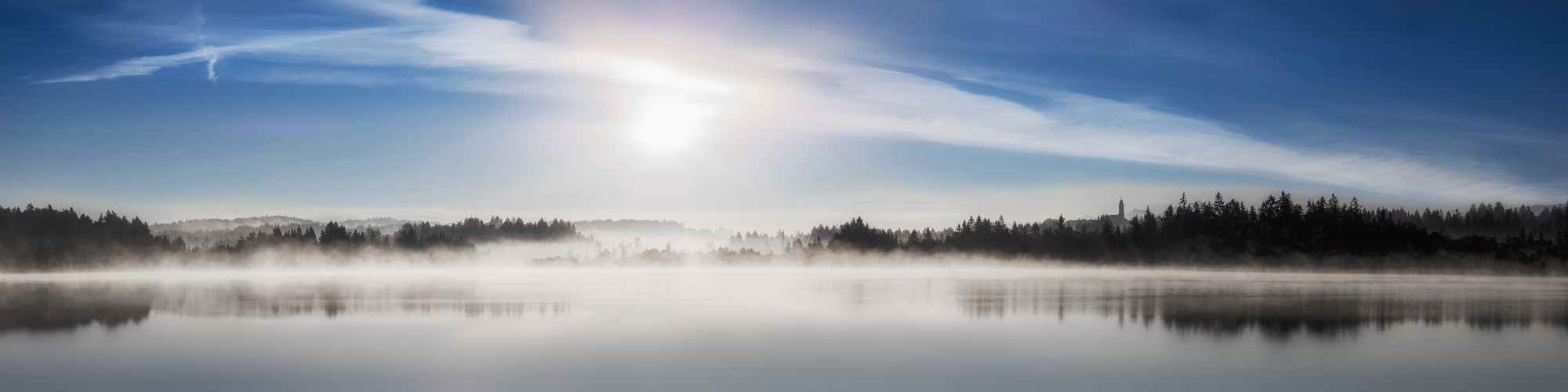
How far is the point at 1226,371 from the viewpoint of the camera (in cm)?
2119

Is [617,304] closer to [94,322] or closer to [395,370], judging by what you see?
[94,322]

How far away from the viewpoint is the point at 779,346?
86.7ft

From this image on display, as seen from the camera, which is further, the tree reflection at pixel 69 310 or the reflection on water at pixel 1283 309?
the tree reflection at pixel 69 310

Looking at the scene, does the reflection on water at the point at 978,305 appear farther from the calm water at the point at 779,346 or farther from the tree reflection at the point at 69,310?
the calm water at the point at 779,346

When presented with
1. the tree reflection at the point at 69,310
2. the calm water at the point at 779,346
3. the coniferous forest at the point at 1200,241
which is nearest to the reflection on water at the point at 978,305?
the tree reflection at the point at 69,310

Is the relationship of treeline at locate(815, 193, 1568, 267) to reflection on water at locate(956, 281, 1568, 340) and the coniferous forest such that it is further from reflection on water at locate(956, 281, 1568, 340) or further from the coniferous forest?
reflection on water at locate(956, 281, 1568, 340)

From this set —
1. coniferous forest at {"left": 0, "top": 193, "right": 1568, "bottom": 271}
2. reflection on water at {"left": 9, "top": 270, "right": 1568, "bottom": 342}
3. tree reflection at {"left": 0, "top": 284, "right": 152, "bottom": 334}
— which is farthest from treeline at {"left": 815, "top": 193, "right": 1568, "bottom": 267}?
tree reflection at {"left": 0, "top": 284, "right": 152, "bottom": 334}

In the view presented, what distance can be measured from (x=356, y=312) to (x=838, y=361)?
24.8 m

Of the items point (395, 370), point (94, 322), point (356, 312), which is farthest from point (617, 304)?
point (395, 370)

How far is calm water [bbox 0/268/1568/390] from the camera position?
65.3 ft

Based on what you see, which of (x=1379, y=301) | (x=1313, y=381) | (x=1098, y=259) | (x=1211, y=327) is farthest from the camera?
(x=1098, y=259)

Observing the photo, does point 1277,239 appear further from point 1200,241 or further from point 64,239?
point 64,239

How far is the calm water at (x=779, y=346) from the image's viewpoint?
1989 centimetres

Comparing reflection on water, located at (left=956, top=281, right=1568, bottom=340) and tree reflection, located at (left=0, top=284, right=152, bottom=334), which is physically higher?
reflection on water, located at (left=956, top=281, right=1568, bottom=340)
